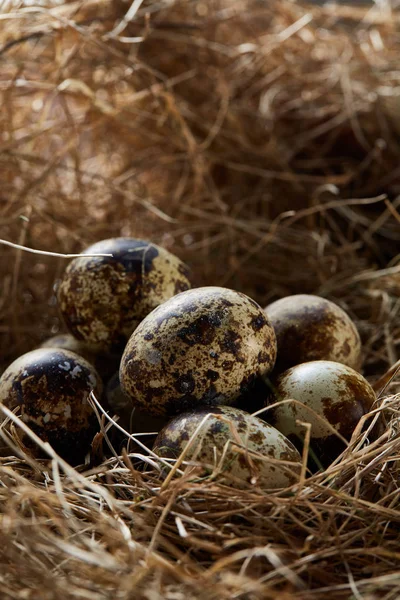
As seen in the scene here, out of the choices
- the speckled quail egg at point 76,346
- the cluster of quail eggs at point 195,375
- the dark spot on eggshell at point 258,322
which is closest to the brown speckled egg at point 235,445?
the cluster of quail eggs at point 195,375

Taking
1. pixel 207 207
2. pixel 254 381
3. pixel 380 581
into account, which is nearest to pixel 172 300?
pixel 254 381

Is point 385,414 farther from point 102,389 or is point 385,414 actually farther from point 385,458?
point 102,389

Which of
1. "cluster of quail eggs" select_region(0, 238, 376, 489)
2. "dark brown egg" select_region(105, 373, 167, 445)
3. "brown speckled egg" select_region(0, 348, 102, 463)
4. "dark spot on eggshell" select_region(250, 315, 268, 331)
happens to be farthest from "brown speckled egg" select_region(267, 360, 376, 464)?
"brown speckled egg" select_region(0, 348, 102, 463)

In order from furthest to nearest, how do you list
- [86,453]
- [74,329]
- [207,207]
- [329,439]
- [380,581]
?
[207,207] → [74,329] → [86,453] → [329,439] → [380,581]

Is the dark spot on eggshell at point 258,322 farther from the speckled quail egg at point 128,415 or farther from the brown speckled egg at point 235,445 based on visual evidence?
the speckled quail egg at point 128,415

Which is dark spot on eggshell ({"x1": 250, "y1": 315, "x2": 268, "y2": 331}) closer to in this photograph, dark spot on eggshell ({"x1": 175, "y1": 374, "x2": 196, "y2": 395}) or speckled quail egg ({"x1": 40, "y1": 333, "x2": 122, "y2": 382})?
dark spot on eggshell ({"x1": 175, "y1": 374, "x2": 196, "y2": 395})

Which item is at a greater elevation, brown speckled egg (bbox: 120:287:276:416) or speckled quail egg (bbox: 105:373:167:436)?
brown speckled egg (bbox: 120:287:276:416)
